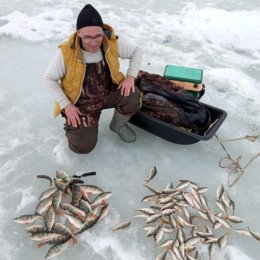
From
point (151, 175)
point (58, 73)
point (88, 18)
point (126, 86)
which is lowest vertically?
point (151, 175)

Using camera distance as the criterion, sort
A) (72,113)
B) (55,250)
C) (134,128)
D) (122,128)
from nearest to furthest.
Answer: (55,250) → (72,113) → (122,128) → (134,128)

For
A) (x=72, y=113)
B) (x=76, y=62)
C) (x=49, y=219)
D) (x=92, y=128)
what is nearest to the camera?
(x=49, y=219)

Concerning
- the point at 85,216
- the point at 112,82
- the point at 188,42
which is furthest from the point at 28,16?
the point at 85,216

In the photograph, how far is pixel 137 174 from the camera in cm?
306

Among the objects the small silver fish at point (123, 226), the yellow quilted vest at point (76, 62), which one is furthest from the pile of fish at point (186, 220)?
the yellow quilted vest at point (76, 62)

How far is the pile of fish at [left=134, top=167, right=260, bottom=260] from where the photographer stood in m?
2.46

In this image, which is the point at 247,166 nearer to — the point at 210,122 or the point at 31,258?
the point at 210,122

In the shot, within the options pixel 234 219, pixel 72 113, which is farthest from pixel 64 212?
pixel 234 219

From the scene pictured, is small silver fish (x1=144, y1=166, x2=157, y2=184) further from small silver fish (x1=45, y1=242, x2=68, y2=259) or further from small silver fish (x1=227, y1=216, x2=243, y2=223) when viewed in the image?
small silver fish (x1=45, y1=242, x2=68, y2=259)

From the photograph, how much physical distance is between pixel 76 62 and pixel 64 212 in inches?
47.3

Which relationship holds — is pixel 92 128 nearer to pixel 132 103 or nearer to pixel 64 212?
pixel 132 103

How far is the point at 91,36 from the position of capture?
258cm

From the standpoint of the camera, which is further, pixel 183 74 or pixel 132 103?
pixel 183 74

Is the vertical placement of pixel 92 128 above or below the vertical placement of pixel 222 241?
above
